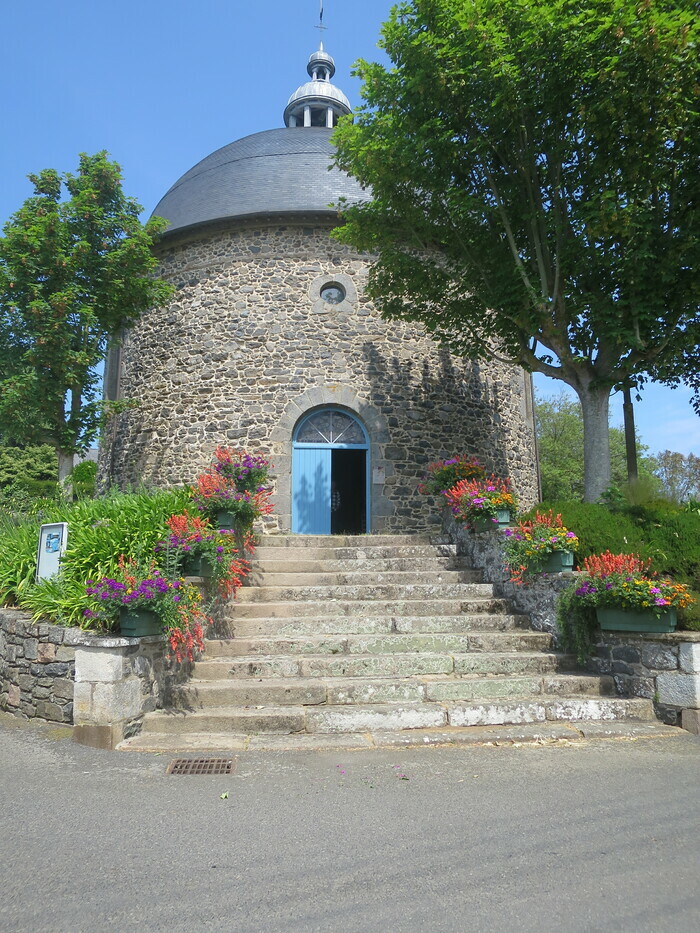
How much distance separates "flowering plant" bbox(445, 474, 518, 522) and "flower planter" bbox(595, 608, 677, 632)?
2.20 m

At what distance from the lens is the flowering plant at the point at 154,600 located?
4.96 meters

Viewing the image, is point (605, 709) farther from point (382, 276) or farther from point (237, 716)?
point (382, 276)

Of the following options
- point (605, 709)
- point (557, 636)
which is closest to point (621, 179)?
point (557, 636)

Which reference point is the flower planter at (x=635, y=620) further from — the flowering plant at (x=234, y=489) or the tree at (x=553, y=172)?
the flowering plant at (x=234, y=489)

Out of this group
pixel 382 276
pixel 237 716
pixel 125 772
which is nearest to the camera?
pixel 125 772

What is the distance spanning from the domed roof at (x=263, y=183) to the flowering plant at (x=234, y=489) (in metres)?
6.34

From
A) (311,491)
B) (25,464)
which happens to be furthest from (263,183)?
(25,464)

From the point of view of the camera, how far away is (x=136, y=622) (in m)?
5.00

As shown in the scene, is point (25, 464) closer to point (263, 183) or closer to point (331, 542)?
point (263, 183)

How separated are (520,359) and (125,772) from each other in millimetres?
7806

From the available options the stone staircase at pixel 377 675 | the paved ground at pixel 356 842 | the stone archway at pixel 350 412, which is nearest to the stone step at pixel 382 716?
the stone staircase at pixel 377 675

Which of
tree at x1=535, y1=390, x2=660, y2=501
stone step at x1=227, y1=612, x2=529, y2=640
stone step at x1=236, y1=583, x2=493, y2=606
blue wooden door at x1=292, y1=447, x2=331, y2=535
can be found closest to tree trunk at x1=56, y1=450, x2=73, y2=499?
blue wooden door at x1=292, y1=447, x2=331, y2=535

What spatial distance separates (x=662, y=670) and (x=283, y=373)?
839 cm

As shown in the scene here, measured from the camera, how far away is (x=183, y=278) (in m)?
12.8
